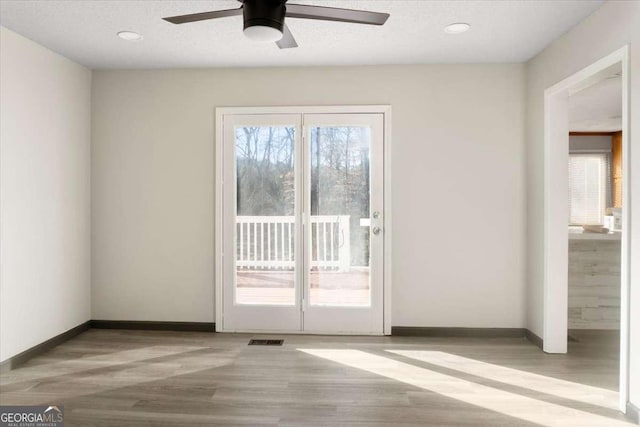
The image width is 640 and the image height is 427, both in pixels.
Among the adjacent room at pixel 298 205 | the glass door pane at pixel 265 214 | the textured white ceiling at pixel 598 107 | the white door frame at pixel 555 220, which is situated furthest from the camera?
the textured white ceiling at pixel 598 107

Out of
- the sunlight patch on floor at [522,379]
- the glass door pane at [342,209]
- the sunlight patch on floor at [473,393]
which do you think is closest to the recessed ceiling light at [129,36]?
the glass door pane at [342,209]

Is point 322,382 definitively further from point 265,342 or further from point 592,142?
point 592,142

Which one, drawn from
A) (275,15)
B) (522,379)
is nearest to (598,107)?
(522,379)

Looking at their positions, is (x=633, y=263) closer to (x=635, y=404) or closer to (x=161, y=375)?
(x=635, y=404)

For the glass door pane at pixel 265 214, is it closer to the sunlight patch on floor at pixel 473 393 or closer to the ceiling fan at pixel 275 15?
the sunlight patch on floor at pixel 473 393

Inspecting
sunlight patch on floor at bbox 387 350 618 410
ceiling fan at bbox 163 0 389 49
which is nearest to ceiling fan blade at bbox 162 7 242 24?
ceiling fan at bbox 163 0 389 49

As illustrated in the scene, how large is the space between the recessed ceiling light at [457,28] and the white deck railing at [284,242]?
1.81 metres

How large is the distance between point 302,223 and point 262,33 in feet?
6.91

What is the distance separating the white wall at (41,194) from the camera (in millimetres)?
3326

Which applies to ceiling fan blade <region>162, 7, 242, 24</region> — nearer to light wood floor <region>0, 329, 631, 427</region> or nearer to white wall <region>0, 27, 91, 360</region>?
white wall <region>0, 27, 91, 360</region>

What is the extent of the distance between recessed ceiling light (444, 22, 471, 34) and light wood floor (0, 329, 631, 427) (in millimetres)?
2544

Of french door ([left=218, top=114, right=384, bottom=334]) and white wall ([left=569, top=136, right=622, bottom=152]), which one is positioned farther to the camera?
white wall ([left=569, top=136, right=622, bottom=152])

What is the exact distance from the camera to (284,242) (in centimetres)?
422

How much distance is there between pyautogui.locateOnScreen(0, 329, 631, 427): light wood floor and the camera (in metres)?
2.58
